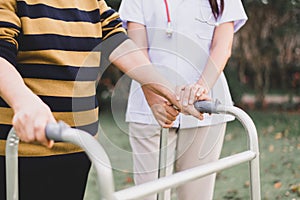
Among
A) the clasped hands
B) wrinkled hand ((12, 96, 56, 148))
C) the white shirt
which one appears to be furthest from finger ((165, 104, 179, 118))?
wrinkled hand ((12, 96, 56, 148))

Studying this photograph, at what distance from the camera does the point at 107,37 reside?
6.10 feet

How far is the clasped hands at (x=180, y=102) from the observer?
1.89 metres

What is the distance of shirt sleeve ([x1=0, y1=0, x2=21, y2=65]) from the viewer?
4.86 feet

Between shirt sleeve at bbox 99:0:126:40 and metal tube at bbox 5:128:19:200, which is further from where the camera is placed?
shirt sleeve at bbox 99:0:126:40

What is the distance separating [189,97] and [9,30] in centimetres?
61

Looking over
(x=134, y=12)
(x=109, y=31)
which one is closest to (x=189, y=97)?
(x=109, y=31)

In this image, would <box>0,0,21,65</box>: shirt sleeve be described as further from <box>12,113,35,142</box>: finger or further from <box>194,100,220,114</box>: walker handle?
<box>194,100,220,114</box>: walker handle

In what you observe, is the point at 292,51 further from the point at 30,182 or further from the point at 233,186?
the point at 30,182

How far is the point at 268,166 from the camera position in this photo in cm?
567

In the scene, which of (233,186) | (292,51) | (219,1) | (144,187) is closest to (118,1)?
(292,51)

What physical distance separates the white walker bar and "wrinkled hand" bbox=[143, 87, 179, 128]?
12 cm

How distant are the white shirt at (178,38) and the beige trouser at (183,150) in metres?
0.05

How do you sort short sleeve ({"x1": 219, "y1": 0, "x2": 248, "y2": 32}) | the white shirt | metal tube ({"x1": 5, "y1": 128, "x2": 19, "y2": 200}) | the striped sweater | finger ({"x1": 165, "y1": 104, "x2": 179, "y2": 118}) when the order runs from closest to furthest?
metal tube ({"x1": 5, "y1": 128, "x2": 19, "y2": 200}), the striped sweater, finger ({"x1": 165, "y1": 104, "x2": 179, "y2": 118}), the white shirt, short sleeve ({"x1": 219, "y1": 0, "x2": 248, "y2": 32})

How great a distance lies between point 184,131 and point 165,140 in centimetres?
30
